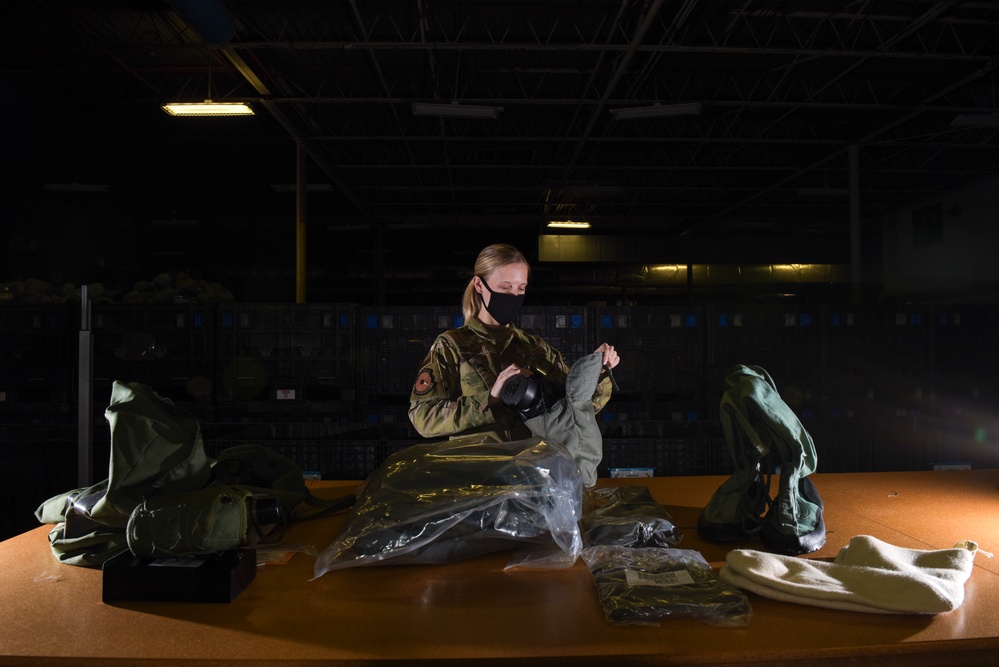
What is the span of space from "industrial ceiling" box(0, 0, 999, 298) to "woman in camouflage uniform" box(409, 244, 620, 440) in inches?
175

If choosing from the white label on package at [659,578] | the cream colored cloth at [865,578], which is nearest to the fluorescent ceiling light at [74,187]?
the white label on package at [659,578]

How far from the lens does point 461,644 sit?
3.25ft

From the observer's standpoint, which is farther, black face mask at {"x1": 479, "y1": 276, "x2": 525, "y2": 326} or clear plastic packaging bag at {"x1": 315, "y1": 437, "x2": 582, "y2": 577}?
black face mask at {"x1": 479, "y1": 276, "x2": 525, "y2": 326}

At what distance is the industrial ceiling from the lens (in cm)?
619

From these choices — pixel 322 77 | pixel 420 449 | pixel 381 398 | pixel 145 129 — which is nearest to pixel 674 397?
pixel 381 398

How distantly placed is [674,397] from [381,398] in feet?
8.98

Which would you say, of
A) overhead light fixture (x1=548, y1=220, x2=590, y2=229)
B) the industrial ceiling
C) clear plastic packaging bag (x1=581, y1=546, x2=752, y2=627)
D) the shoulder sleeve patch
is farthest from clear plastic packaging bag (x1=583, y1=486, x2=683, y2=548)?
overhead light fixture (x1=548, y1=220, x2=590, y2=229)

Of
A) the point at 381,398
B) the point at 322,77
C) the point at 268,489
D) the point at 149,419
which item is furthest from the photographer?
the point at 322,77

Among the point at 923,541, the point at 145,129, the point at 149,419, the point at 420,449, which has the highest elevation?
the point at 145,129

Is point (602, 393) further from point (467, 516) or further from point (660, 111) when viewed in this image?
point (660, 111)

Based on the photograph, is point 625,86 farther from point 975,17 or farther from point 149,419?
point 149,419

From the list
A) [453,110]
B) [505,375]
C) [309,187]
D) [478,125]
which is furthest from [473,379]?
[309,187]

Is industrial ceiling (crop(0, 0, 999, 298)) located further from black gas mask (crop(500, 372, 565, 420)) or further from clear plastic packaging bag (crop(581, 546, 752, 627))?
clear plastic packaging bag (crop(581, 546, 752, 627))

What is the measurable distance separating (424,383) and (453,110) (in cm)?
595
